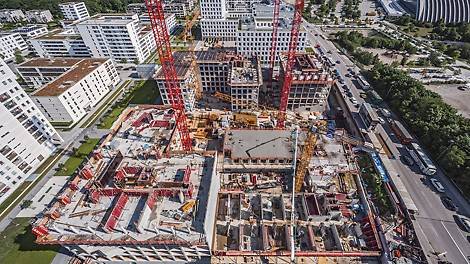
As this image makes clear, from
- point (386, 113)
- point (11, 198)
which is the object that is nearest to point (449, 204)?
point (386, 113)

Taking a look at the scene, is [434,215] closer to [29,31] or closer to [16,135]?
[16,135]

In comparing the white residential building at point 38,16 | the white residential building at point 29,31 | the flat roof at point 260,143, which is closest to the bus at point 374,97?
the flat roof at point 260,143

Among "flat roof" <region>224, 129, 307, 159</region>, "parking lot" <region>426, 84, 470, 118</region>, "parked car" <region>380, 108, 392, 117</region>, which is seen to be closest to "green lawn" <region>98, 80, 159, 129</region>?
"flat roof" <region>224, 129, 307, 159</region>

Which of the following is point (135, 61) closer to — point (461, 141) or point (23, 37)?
point (23, 37)

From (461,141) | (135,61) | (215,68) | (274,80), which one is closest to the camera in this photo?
(461,141)

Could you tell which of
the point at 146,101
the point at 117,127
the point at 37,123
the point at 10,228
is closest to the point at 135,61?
the point at 146,101

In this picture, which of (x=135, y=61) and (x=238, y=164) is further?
(x=135, y=61)
